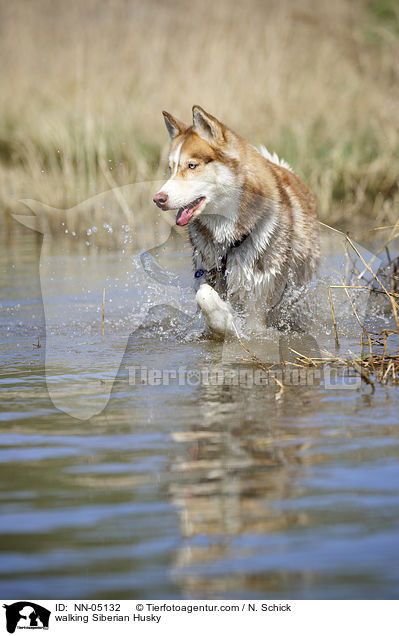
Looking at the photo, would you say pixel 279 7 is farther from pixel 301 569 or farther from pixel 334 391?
pixel 301 569

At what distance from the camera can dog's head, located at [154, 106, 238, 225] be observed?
5102 millimetres

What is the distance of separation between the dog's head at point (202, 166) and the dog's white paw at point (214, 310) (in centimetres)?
45

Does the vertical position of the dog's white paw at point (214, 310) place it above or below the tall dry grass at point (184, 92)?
below

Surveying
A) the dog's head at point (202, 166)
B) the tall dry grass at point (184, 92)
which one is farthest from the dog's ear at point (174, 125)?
the tall dry grass at point (184, 92)

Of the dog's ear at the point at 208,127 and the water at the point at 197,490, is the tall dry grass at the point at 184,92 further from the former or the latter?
the water at the point at 197,490

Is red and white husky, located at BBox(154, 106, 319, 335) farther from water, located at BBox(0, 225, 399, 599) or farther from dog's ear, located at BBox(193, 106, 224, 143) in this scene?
water, located at BBox(0, 225, 399, 599)

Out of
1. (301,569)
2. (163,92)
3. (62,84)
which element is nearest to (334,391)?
(301,569)
